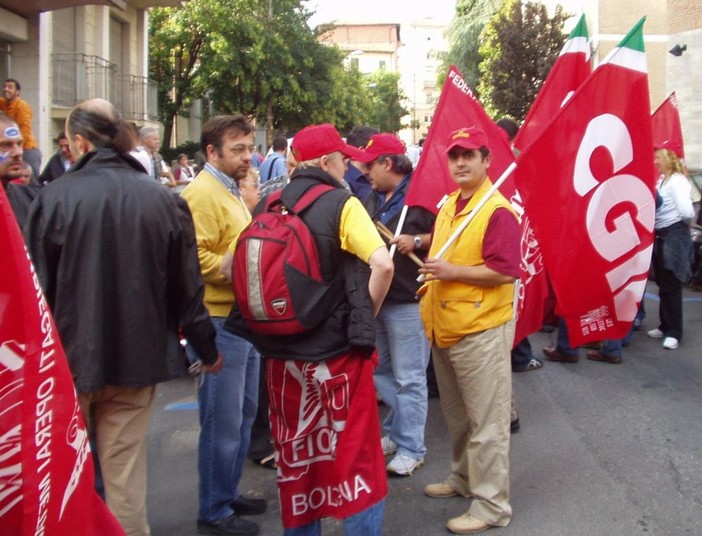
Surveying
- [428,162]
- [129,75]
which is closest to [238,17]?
[129,75]

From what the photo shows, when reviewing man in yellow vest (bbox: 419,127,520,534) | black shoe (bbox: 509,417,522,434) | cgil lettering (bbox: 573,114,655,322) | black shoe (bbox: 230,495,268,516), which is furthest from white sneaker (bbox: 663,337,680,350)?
black shoe (bbox: 230,495,268,516)

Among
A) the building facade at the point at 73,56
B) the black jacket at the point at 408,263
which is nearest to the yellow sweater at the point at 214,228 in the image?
the black jacket at the point at 408,263

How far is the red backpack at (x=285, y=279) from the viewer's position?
10.0 ft

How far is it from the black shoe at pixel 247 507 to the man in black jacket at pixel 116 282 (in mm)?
1019

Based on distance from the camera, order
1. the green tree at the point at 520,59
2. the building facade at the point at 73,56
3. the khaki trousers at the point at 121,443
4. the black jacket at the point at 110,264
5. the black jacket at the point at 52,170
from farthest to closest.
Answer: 1. the green tree at the point at 520,59
2. the building facade at the point at 73,56
3. the black jacket at the point at 52,170
4. the khaki trousers at the point at 121,443
5. the black jacket at the point at 110,264

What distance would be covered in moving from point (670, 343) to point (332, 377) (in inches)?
216

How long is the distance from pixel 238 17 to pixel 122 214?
93.8 feet

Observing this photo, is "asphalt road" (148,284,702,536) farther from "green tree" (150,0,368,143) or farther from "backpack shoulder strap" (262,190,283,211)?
"green tree" (150,0,368,143)

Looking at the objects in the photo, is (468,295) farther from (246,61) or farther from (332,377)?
(246,61)

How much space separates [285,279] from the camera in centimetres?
306

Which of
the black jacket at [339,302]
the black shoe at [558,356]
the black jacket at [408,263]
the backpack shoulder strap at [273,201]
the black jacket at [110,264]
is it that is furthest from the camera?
the black shoe at [558,356]

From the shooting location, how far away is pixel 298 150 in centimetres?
333

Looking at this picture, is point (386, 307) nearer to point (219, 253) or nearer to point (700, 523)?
point (219, 253)

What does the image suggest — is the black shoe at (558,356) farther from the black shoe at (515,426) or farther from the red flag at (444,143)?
the red flag at (444,143)
